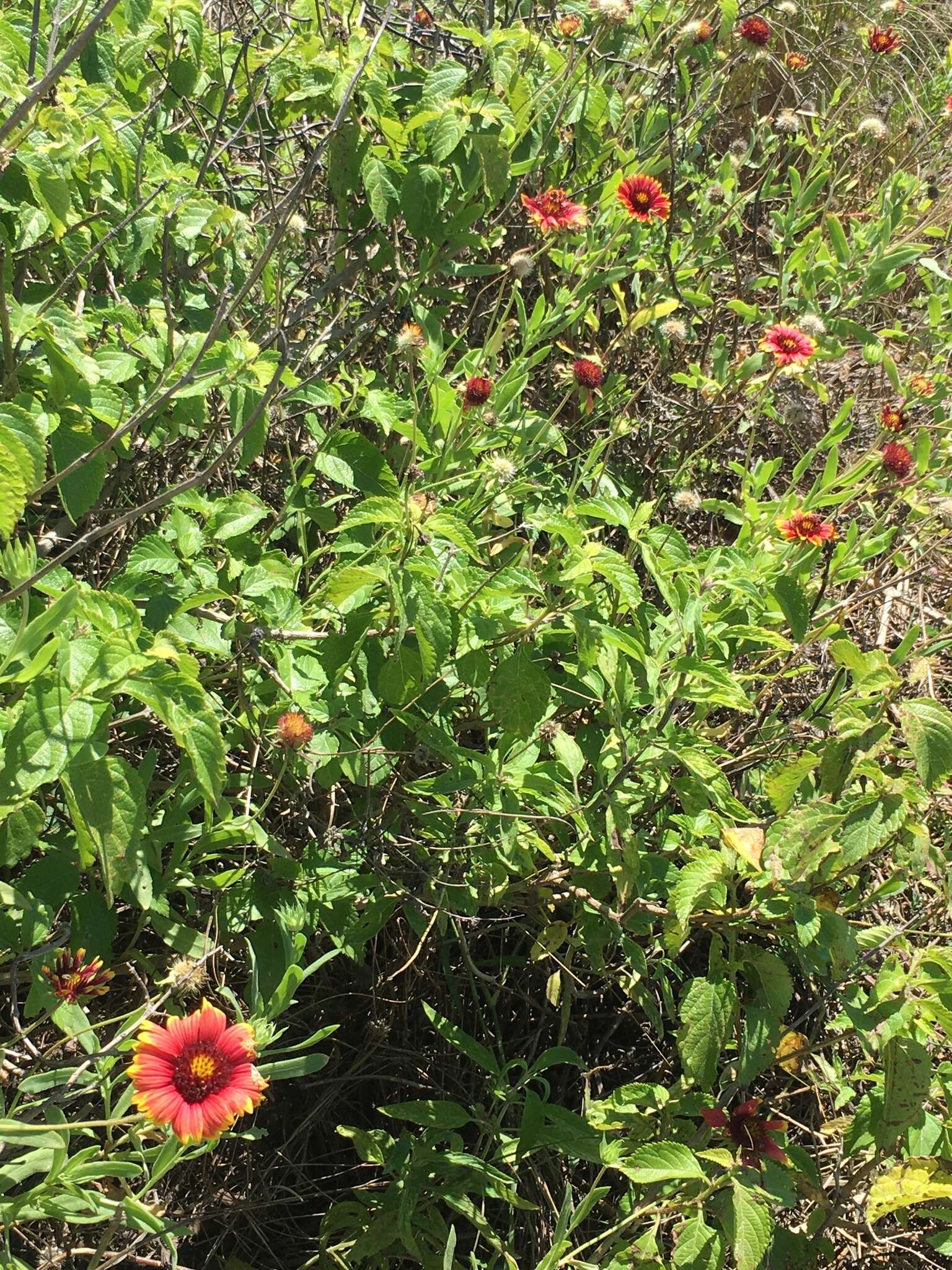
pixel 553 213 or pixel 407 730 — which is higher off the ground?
pixel 553 213

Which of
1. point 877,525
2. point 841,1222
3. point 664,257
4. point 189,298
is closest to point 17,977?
point 189,298

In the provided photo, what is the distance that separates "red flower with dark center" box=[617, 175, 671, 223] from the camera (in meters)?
2.06

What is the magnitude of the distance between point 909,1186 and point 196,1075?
111cm

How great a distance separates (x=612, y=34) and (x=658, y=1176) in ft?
6.93

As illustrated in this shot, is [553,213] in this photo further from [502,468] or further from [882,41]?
[882,41]

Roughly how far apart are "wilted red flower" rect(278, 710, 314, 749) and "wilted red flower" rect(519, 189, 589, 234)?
1016 mm

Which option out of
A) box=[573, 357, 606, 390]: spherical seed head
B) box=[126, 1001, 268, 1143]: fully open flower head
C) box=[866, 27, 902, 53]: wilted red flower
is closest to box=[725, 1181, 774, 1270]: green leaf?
box=[126, 1001, 268, 1143]: fully open flower head

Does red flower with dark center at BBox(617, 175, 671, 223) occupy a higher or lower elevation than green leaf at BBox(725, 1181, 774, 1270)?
higher

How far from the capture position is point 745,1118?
5.52 feet

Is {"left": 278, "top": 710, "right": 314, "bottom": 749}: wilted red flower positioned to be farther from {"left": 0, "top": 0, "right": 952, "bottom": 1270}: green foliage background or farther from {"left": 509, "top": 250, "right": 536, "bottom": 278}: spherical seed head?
{"left": 509, "top": 250, "right": 536, "bottom": 278}: spherical seed head

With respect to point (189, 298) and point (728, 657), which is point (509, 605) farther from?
point (189, 298)

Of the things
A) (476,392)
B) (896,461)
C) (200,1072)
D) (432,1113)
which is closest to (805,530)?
(896,461)

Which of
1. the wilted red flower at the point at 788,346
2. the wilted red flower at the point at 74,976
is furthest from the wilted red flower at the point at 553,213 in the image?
the wilted red flower at the point at 74,976

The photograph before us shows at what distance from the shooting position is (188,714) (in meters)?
1.16
